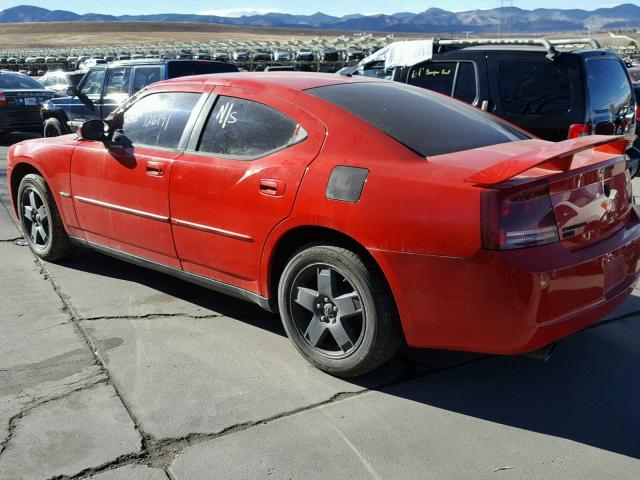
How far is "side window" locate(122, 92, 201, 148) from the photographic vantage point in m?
4.30

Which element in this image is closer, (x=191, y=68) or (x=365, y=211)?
(x=365, y=211)

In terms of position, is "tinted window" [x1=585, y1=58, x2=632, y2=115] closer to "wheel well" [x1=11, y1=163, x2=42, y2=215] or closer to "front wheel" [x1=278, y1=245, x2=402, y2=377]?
"front wheel" [x1=278, y1=245, x2=402, y2=377]

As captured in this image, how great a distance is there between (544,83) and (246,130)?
13.5 feet

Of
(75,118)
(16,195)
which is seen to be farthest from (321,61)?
(16,195)

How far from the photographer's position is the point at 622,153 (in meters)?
3.59

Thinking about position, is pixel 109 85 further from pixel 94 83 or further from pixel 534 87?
pixel 534 87

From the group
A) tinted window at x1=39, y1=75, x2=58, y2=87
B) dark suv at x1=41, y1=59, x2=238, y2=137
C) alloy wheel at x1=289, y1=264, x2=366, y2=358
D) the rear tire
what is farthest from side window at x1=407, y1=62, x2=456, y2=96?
tinted window at x1=39, y1=75, x2=58, y2=87

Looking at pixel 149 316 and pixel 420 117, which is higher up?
pixel 420 117

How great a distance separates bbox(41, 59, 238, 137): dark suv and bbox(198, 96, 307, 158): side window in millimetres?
6518

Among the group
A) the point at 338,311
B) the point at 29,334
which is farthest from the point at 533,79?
the point at 29,334

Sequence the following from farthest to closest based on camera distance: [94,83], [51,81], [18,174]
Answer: [51,81] → [94,83] → [18,174]

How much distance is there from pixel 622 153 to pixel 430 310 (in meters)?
1.43

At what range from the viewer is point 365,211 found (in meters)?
3.19

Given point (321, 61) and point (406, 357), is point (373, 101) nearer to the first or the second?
point (406, 357)
